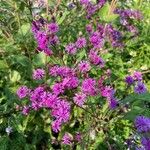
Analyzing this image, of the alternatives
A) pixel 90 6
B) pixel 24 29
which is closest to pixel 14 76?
pixel 24 29

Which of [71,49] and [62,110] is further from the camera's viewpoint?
[71,49]


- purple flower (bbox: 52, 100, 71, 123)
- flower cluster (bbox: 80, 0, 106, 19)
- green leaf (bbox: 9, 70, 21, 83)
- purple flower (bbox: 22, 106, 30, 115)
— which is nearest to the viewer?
purple flower (bbox: 52, 100, 71, 123)

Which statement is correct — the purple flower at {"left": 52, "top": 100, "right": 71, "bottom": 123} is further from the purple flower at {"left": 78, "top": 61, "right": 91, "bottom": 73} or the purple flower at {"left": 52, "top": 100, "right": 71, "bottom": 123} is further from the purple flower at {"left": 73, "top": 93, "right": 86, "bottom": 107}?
the purple flower at {"left": 78, "top": 61, "right": 91, "bottom": 73}

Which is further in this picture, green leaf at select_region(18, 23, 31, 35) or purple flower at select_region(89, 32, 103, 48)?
green leaf at select_region(18, 23, 31, 35)

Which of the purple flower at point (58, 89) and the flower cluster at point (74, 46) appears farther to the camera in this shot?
the flower cluster at point (74, 46)

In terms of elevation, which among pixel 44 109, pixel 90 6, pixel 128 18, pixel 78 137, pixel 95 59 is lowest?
pixel 78 137

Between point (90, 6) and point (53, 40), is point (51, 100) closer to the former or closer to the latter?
point (53, 40)

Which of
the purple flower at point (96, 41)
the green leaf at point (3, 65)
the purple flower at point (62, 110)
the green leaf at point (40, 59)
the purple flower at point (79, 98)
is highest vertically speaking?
the green leaf at point (3, 65)

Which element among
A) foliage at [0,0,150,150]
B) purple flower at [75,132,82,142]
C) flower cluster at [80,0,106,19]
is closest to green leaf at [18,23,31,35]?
foliage at [0,0,150,150]

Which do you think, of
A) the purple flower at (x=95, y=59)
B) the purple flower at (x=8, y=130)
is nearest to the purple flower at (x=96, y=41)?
the purple flower at (x=95, y=59)

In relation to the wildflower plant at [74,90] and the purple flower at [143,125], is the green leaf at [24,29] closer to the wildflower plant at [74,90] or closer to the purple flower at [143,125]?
the wildflower plant at [74,90]

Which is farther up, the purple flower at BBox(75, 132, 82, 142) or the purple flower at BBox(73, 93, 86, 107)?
the purple flower at BBox(73, 93, 86, 107)

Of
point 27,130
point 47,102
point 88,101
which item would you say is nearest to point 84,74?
point 88,101
